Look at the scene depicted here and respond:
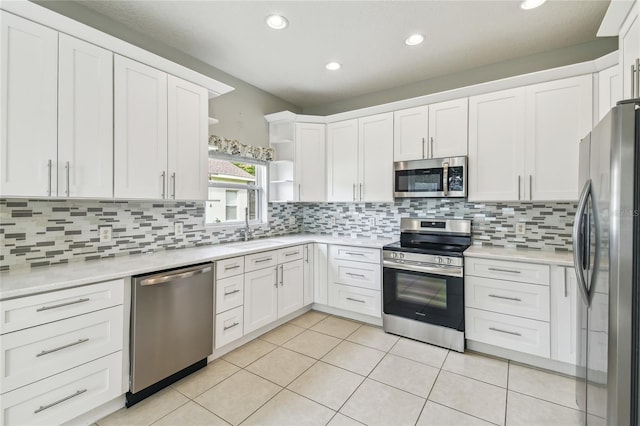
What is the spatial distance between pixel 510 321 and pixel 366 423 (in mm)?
1546

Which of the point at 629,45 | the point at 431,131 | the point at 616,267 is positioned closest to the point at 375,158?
the point at 431,131

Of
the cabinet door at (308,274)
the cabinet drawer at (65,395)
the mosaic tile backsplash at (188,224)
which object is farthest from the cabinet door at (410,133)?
the cabinet drawer at (65,395)

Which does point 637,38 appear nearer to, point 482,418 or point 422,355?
point 482,418

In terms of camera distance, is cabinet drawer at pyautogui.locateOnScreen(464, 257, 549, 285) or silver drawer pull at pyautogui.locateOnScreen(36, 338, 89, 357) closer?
silver drawer pull at pyautogui.locateOnScreen(36, 338, 89, 357)

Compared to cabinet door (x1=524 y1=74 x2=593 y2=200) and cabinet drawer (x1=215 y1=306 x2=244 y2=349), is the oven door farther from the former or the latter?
cabinet drawer (x1=215 y1=306 x2=244 y2=349)

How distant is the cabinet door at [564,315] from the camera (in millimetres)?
2223

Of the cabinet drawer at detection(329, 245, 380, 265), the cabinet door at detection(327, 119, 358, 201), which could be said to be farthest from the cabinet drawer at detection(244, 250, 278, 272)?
the cabinet door at detection(327, 119, 358, 201)

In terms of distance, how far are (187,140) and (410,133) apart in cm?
227

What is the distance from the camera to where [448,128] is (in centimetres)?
295

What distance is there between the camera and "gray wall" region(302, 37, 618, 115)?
103 inches

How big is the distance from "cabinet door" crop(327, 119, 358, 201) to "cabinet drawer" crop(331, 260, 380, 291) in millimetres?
828

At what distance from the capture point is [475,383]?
2.17 metres

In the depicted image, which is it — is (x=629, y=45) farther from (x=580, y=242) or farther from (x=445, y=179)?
(x=445, y=179)

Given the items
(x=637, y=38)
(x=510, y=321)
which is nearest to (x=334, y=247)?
(x=510, y=321)
